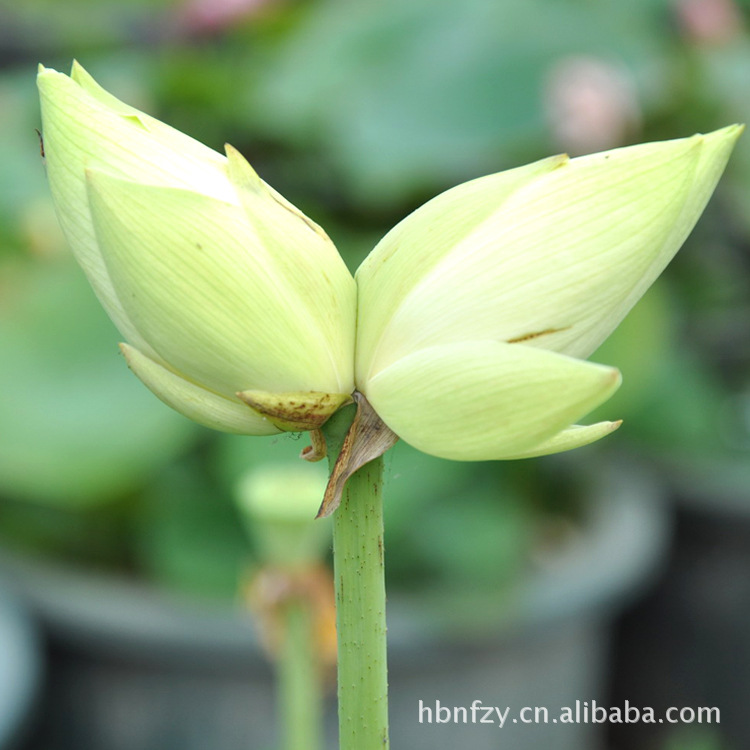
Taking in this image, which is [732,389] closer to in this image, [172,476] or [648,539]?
[648,539]

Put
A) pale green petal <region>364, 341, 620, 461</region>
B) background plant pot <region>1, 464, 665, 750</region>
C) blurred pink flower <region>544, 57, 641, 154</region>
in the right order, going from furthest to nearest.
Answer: blurred pink flower <region>544, 57, 641, 154</region>
background plant pot <region>1, 464, 665, 750</region>
pale green petal <region>364, 341, 620, 461</region>

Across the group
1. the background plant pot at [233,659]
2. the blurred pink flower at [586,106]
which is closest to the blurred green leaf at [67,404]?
the background plant pot at [233,659]

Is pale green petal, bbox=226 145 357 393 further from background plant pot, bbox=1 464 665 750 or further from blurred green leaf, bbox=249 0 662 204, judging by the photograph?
blurred green leaf, bbox=249 0 662 204

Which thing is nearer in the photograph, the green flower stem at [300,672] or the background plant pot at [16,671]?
the green flower stem at [300,672]

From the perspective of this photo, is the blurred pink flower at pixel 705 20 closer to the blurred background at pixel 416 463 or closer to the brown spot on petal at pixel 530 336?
the blurred background at pixel 416 463

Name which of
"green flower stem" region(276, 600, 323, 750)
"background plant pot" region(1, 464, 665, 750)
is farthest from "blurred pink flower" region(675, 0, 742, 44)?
"green flower stem" region(276, 600, 323, 750)

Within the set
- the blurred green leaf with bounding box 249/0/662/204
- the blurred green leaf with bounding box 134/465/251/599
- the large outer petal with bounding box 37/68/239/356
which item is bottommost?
the large outer petal with bounding box 37/68/239/356

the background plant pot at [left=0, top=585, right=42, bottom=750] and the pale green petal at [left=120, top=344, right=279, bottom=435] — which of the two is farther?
the background plant pot at [left=0, top=585, right=42, bottom=750]

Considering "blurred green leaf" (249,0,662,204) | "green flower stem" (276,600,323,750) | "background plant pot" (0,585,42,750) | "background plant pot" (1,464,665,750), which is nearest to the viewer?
"green flower stem" (276,600,323,750)

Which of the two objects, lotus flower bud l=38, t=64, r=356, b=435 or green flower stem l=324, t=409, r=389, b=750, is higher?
lotus flower bud l=38, t=64, r=356, b=435
